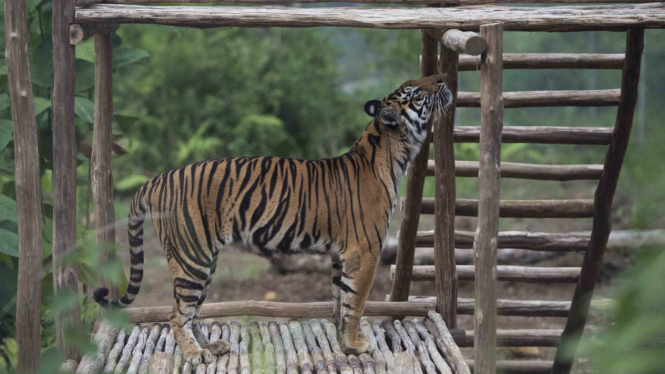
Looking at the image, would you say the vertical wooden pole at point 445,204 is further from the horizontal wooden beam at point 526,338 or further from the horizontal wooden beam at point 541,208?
the horizontal wooden beam at point 526,338

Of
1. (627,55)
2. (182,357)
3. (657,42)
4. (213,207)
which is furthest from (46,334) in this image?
(657,42)

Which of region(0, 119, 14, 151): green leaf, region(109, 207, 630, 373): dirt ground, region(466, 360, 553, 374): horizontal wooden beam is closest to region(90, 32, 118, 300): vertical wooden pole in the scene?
region(0, 119, 14, 151): green leaf

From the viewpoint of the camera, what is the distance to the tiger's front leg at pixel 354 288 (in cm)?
358

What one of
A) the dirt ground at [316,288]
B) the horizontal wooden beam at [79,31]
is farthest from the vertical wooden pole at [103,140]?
the dirt ground at [316,288]

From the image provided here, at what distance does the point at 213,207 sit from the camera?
345 centimetres

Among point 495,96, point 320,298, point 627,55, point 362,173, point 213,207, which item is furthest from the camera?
point 320,298

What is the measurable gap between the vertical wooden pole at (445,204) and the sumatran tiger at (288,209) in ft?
1.05

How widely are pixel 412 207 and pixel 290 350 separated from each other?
4.61ft

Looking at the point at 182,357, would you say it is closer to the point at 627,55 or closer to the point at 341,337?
the point at 341,337

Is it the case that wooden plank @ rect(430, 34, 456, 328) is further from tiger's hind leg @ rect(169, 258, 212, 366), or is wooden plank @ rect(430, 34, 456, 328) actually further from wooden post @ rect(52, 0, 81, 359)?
wooden post @ rect(52, 0, 81, 359)

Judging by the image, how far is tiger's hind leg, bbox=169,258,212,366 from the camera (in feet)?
11.3

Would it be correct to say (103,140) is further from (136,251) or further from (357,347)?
(357,347)

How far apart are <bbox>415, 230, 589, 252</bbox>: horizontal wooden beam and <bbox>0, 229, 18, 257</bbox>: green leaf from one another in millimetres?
2743

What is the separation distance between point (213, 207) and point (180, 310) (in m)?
0.60
